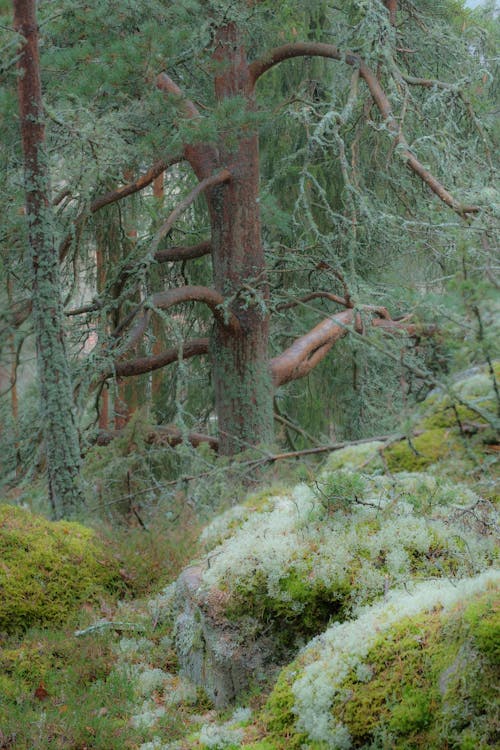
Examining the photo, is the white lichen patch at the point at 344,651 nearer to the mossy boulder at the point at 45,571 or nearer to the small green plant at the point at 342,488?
the small green plant at the point at 342,488

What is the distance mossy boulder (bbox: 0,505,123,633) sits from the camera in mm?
5141

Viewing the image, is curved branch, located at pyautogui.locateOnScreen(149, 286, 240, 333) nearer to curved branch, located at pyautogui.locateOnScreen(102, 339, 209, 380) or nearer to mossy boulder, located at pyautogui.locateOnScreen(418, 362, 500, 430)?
curved branch, located at pyautogui.locateOnScreen(102, 339, 209, 380)

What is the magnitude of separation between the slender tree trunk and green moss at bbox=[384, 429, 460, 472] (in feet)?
10.3

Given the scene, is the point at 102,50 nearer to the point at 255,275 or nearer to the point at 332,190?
the point at 255,275

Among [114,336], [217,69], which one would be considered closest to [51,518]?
[114,336]

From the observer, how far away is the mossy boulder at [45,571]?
5.14 meters

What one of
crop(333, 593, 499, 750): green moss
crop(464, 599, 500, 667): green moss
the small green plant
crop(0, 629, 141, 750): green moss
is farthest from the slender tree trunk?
crop(464, 599, 500, 667): green moss

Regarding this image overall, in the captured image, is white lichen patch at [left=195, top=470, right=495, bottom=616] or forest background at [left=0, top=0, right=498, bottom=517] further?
forest background at [left=0, top=0, right=498, bottom=517]

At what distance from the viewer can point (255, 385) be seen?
9.52 metres

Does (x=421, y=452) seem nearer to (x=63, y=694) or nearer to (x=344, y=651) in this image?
(x=344, y=651)

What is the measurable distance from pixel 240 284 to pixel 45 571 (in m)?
4.91

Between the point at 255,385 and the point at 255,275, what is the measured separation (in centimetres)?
132

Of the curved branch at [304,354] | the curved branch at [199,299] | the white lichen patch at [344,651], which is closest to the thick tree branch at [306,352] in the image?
the curved branch at [304,354]

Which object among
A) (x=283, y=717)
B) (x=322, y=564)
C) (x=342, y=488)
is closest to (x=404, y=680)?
(x=283, y=717)
